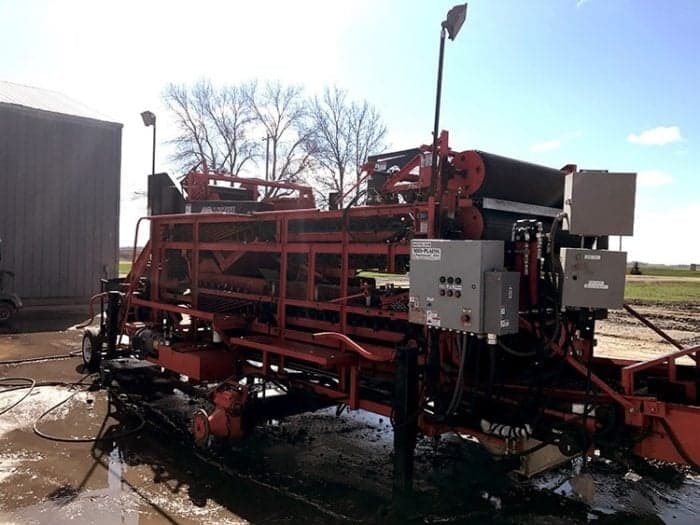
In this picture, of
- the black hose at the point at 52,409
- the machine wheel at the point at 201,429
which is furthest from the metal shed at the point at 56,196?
the machine wheel at the point at 201,429

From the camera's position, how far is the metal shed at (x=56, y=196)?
15531mm

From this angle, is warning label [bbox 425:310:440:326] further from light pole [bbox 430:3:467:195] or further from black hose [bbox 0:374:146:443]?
black hose [bbox 0:374:146:443]

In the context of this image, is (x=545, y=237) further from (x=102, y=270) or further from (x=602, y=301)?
(x=102, y=270)

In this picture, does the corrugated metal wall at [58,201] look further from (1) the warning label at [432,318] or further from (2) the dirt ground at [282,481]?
(1) the warning label at [432,318]

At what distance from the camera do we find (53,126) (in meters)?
16.3

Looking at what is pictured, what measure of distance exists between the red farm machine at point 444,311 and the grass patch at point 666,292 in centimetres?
1715

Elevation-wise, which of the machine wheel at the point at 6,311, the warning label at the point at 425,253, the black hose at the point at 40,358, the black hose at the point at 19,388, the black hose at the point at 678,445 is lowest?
the black hose at the point at 40,358

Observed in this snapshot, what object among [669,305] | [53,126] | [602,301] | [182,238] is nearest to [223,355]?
[182,238]

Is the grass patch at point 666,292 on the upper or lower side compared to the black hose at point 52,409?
upper

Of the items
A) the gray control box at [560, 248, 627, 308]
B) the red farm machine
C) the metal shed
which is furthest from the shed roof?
the gray control box at [560, 248, 627, 308]

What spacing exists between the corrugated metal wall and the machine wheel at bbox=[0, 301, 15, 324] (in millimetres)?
2136

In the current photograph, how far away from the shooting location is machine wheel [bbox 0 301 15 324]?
1348 centimetres

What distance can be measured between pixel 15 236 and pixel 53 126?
318 cm

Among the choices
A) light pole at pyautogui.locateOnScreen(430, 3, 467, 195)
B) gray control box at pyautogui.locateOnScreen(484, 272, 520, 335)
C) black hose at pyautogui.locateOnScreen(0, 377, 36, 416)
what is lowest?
black hose at pyautogui.locateOnScreen(0, 377, 36, 416)
